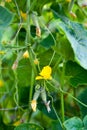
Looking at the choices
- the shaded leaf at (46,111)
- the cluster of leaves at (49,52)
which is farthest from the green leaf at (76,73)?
the shaded leaf at (46,111)

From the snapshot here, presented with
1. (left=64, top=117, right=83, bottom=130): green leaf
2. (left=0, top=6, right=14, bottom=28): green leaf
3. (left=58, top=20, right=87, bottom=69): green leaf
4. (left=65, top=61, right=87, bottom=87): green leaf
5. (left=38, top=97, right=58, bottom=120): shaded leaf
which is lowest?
(left=38, top=97, right=58, bottom=120): shaded leaf

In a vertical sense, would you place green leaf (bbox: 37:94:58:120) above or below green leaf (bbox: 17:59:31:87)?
below

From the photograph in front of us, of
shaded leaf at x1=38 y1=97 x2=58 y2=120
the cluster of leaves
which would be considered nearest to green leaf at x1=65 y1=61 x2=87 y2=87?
the cluster of leaves

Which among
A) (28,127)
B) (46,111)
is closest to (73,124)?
(28,127)

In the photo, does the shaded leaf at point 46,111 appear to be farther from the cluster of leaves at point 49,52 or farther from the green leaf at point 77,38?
the green leaf at point 77,38

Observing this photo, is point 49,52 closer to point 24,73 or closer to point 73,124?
point 24,73

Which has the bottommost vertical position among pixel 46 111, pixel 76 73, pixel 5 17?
pixel 46 111

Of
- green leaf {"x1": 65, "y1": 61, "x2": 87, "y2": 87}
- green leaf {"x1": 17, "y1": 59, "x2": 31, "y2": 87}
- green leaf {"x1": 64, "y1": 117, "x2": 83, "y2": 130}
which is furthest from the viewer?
green leaf {"x1": 17, "y1": 59, "x2": 31, "y2": 87}

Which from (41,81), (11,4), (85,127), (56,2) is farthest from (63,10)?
(85,127)

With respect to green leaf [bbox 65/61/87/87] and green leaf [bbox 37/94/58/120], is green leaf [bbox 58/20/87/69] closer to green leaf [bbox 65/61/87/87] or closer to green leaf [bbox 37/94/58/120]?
green leaf [bbox 65/61/87/87]
